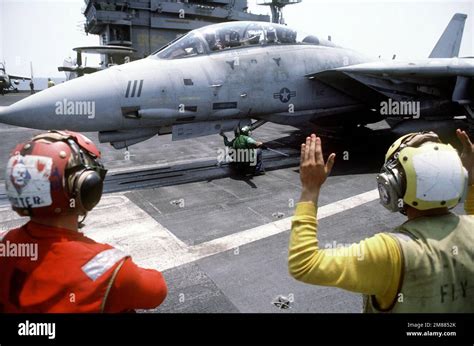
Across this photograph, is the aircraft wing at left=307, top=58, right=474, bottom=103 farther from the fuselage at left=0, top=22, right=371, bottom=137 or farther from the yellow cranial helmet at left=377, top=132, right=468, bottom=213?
the yellow cranial helmet at left=377, top=132, right=468, bottom=213

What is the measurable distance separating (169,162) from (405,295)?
402 inches

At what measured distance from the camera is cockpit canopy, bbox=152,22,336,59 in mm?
9141

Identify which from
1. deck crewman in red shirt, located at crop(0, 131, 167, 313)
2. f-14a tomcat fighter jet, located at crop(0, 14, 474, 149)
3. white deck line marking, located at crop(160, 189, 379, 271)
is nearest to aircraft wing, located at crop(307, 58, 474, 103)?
f-14a tomcat fighter jet, located at crop(0, 14, 474, 149)

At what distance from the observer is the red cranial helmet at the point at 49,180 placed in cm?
180

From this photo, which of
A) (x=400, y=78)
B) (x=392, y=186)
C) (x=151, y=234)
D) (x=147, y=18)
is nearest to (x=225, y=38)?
(x=400, y=78)

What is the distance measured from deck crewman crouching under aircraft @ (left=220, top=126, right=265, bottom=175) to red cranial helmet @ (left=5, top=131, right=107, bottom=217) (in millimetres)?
7785

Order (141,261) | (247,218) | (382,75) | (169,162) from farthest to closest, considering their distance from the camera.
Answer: (169,162) → (382,75) → (247,218) → (141,261)

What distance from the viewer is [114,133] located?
8.47m

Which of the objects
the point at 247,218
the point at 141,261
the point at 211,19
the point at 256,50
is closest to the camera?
the point at 141,261

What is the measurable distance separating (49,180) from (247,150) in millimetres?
8209

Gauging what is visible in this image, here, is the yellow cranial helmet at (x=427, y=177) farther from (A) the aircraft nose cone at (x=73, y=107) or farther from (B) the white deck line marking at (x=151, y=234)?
(A) the aircraft nose cone at (x=73, y=107)

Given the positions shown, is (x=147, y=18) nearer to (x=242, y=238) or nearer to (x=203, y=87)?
(x=203, y=87)
